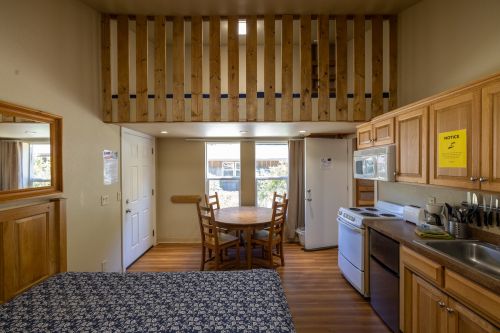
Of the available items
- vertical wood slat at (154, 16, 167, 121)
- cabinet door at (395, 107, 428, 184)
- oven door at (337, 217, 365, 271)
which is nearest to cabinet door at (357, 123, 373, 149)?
cabinet door at (395, 107, 428, 184)

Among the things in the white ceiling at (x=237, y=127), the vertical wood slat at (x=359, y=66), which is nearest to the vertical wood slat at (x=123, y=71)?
the white ceiling at (x=237, y=127)

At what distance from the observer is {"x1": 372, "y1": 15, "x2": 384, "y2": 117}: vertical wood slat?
118 inches

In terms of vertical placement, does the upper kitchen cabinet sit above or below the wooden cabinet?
above

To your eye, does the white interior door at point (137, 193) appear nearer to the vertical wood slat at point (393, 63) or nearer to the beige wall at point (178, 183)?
the beige wall at point (178, 183)

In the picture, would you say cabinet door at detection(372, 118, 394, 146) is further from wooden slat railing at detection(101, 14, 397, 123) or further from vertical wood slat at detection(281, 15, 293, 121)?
vertical wood slat at detection(281, 15, 293, 121)

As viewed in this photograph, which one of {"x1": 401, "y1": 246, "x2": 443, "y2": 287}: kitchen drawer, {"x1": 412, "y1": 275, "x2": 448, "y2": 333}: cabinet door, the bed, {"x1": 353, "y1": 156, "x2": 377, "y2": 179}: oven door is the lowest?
{"x1": 412, "y1": 275, "x2": 448, "y2": 333}: cabinet door

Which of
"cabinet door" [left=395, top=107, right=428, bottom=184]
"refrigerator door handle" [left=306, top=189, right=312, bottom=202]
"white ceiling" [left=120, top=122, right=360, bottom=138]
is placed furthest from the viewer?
"refrigerator door handle" [left=306, top=189, right=312, bottom=202]

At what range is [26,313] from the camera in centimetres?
147

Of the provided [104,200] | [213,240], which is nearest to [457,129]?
[213,240]

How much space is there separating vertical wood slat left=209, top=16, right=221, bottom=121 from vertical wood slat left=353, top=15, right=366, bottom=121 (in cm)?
172

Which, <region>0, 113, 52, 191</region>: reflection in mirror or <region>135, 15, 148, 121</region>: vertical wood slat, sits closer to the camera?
<region>0, 113, 52, 191</region>: reflection in mirror

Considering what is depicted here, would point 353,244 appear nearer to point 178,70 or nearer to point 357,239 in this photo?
point 357,239

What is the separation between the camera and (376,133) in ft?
9.16

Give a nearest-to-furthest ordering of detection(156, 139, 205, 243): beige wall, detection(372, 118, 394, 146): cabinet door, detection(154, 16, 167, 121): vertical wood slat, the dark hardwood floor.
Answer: the dark hardwood floor < detection(372, 118, 394, 146): cabinet door < detection(154, 16, 167, 121): vertical wood slat < detection(156, 139, 205, 243): beige wall
